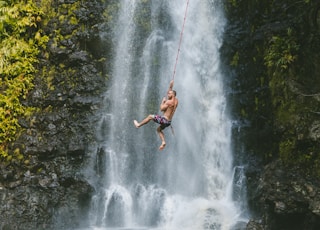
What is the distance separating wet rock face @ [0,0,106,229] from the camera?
13695mm

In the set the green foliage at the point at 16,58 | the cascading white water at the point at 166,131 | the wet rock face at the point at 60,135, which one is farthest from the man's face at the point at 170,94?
the green foliage at the point at 16,58

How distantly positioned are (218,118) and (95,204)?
5089 mm

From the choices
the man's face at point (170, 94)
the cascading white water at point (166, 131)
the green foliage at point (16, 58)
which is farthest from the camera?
the green foliage at point (16, 58)

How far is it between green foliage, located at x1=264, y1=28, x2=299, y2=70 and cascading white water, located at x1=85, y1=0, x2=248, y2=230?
9.25ft

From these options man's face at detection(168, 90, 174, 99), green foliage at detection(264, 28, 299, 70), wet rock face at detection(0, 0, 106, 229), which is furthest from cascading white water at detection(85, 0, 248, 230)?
man's face at detection(168, 90, 174, 99)

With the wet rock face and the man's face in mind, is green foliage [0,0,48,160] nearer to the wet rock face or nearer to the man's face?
the wet rock face

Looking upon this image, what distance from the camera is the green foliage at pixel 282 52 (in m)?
12.3

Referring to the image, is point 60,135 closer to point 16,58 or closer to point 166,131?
point 16,58

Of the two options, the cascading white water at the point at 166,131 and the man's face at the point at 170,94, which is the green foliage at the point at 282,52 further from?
the man's face at the point at 170,94

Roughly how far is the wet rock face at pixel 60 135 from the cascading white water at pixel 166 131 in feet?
1.97

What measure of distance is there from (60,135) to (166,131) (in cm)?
364

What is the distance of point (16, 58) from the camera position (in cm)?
1530

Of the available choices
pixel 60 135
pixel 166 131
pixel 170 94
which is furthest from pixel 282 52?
pixel 60 135

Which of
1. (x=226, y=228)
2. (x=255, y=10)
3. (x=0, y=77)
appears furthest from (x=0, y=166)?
(x=255, y=10)
